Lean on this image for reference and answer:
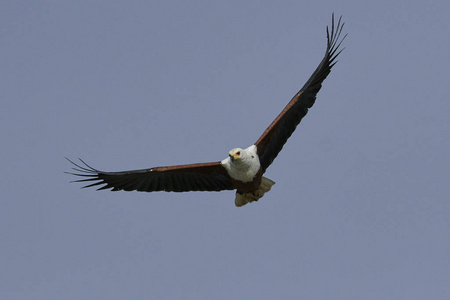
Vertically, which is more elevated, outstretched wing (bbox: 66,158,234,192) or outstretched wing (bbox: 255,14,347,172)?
outstretched wing (bbox: 255,14,347,172)

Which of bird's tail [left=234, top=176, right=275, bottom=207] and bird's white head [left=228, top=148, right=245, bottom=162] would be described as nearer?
bird's white head [left=228, top=148, right=245, bottom=162]

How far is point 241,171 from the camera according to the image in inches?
495

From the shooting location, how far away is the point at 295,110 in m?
13.0

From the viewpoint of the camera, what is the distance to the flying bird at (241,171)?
12.7 meters

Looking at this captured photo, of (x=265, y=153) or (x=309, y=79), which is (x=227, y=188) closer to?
(x=265, y=153)

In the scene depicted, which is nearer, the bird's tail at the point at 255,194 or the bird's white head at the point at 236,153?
the bird's white head at the point at 236,153

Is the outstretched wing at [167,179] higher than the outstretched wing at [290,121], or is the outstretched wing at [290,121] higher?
the outstretched wing at [290,121]

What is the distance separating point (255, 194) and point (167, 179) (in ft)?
5.12

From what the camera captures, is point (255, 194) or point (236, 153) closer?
point (236, 153)

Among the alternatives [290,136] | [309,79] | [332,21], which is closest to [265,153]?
[290,136]

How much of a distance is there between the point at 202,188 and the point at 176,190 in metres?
0.46

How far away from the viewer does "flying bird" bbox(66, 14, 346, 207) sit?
Result: 12688mm

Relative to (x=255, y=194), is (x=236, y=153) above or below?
below

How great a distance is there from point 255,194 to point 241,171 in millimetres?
841
